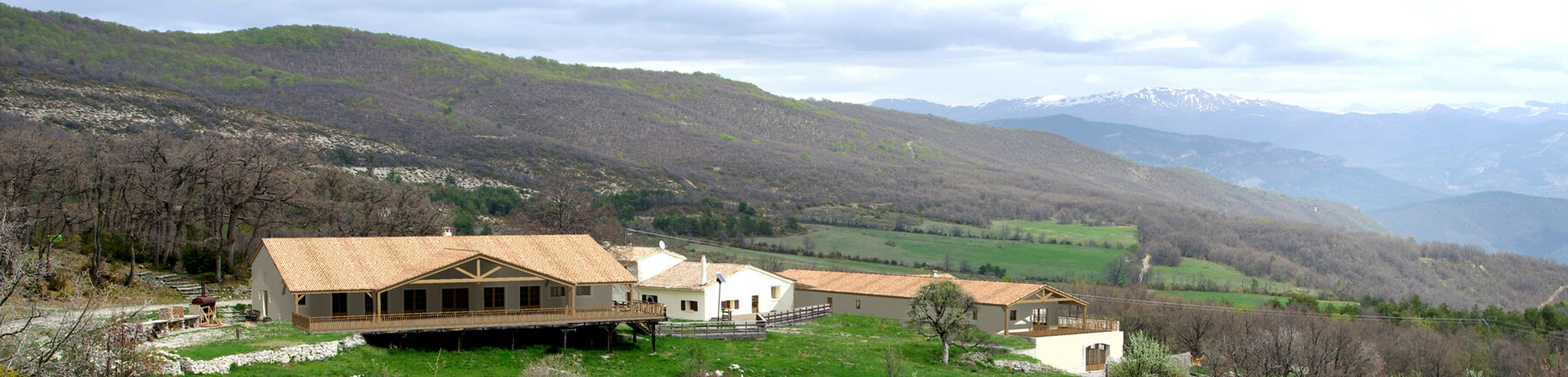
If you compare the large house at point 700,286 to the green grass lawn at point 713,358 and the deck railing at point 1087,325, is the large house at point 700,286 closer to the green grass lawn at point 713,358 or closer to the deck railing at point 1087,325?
the green grass lawn at point 713,358

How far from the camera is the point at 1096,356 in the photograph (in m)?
52.3

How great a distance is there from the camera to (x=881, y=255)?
117m

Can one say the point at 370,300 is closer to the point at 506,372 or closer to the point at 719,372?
the point at 506,372

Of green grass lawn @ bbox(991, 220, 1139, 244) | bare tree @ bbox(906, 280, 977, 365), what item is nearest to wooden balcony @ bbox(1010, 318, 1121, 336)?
bare tree @ bbox(906, 280, 977, 365)

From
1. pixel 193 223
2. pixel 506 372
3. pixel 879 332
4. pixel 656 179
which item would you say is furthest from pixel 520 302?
pixel 656 179

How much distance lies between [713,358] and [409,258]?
10.6m

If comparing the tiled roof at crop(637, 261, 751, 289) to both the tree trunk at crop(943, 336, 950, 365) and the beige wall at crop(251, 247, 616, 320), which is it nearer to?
the beige wall at crop(251, 247, 616, 320)

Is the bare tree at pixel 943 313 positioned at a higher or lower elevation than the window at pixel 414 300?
lower

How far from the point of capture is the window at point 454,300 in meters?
38.5

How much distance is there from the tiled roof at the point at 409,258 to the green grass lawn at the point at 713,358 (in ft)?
8.95

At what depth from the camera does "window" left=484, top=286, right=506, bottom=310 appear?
39.3m

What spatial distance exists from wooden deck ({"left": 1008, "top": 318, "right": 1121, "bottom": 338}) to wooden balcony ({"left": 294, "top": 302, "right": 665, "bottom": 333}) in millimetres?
19665

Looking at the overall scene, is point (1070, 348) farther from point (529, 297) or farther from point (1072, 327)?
point (529, 297)

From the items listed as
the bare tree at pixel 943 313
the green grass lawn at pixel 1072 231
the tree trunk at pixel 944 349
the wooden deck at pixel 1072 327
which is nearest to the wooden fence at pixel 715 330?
the bare tree at pixel 943 313
